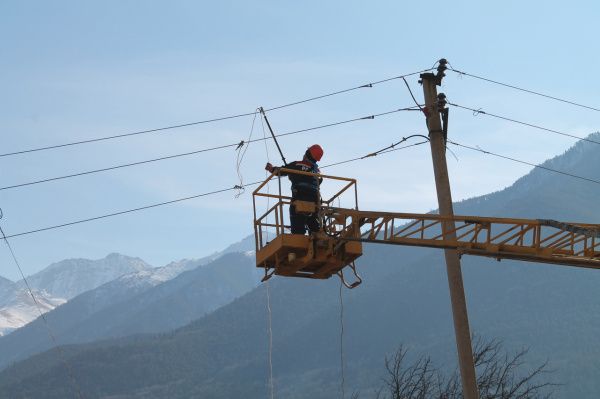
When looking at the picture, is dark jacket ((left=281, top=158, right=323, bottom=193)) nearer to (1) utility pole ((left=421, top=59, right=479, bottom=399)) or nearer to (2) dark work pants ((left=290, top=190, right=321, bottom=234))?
(2) dark work pants ((left=290, top=190, right=321, bottom=234))

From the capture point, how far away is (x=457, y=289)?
1820 centimetres

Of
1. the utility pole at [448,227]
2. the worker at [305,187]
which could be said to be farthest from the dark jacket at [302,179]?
the utility pole at [448,227]

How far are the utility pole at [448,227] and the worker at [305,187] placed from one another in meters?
2.65

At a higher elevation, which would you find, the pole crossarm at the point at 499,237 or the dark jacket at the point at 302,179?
the dark jacket at the point at 302,179

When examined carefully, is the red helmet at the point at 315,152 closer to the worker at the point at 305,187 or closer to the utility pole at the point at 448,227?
the worker at the point at 305,187

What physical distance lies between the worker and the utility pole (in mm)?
2652

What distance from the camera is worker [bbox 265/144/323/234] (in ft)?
67.2

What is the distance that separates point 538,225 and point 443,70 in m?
4.00

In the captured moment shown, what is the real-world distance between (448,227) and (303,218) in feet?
10.8

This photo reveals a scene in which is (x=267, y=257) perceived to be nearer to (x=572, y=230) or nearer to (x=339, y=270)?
(x=339, y=270)

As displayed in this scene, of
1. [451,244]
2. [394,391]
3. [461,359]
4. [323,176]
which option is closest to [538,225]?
[451,244]

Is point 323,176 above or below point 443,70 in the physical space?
below

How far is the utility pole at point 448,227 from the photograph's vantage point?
1777 cm

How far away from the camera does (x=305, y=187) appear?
67.8ft
